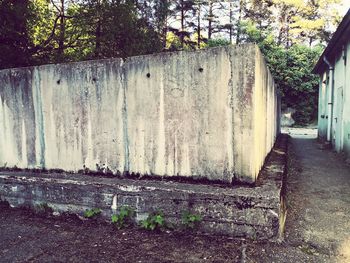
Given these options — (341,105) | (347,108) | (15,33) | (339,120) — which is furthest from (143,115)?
(339,120)

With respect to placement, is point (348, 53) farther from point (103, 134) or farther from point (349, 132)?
point (103, 134)

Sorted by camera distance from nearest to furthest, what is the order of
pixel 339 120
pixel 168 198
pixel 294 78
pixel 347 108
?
pixel 168 198
pixel 347 108
pixel 339 120
pixel 294 78

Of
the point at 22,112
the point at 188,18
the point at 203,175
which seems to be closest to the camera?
the point at 203,175

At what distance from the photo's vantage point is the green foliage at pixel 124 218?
3557 mm

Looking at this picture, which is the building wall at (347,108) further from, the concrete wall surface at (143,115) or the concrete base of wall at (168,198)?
the concrete wall surface at (143,115)

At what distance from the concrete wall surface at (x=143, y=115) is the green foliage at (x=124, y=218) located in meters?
0.53

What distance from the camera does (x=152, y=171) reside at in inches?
153

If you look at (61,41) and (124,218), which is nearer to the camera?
(124,218)

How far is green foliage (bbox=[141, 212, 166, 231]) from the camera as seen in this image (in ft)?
11.1

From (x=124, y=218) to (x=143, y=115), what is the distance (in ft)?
3.95

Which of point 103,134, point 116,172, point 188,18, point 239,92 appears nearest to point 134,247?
point 116,172

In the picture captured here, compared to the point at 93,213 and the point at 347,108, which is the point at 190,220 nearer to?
the point at 93,213

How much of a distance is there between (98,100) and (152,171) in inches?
45.3

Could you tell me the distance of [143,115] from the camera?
391 cm
